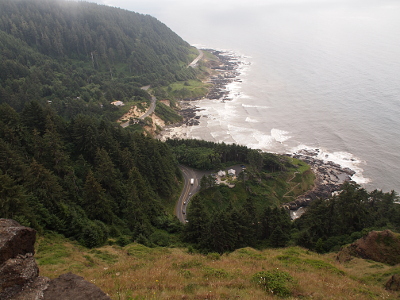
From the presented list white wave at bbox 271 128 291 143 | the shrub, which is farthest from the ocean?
the shrub

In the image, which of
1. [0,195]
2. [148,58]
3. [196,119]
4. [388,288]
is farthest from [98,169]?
[148,58]

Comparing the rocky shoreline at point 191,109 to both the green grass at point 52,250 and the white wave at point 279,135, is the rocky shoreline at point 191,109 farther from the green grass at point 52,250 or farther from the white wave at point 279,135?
the green grass at point 52,250

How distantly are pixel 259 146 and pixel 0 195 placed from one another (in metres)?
91.1

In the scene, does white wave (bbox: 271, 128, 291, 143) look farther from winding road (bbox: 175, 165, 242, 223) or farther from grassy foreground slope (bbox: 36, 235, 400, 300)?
grassy foreground slope (bbox: 36, 235, 400, 300)

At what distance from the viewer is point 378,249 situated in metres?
29.4

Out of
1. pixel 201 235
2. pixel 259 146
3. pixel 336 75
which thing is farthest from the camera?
pixel 336 75

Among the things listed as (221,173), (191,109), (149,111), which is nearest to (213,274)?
(221,173)

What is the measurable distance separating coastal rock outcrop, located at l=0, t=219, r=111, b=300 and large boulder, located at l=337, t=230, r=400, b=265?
93.8ft

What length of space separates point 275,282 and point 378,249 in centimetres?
1926

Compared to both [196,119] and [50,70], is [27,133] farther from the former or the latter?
[50,70]

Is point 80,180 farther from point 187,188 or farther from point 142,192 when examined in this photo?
point 187,188

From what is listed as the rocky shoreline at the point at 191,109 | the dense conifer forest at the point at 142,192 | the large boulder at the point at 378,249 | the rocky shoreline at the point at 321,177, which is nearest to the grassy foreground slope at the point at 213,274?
the large boulder at the point at 378,249

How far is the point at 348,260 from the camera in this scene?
95.5 ft

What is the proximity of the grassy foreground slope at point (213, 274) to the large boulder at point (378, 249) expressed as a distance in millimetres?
1753
